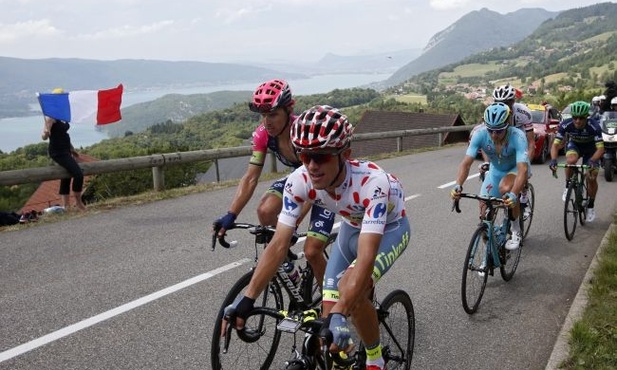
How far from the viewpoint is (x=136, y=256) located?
6.48 m

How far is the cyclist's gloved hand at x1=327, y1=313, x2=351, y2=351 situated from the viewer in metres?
2.21

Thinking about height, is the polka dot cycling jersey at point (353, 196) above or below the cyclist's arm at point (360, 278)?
above

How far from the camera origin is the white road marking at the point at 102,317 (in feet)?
13.2

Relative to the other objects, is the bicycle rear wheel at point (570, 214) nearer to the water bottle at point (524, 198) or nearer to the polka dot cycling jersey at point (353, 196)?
the water bottle at point (524, 198)

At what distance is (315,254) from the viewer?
3.72 metres

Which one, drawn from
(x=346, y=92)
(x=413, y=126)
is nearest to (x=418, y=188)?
(x=413, y=126)

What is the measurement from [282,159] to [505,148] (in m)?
3.00

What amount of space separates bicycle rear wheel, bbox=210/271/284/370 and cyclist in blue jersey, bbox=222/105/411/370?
503mm

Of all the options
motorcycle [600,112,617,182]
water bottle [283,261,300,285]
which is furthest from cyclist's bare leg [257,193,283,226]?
motorcycle [600,112,617,182]

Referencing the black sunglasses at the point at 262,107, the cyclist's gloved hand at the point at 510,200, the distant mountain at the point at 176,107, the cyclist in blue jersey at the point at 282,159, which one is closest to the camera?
the cyclist in blue jersey at the point at 282,159

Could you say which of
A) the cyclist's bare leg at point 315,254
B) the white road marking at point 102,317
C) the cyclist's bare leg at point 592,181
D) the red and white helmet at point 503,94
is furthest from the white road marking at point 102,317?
the cyclist's bare leg at point 592,181

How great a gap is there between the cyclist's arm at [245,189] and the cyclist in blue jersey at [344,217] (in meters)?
0.71

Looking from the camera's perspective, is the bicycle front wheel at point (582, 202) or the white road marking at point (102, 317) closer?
the white road marking at point (102, 317)

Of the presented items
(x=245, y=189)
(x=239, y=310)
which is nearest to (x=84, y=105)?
(x=245, y=189)
